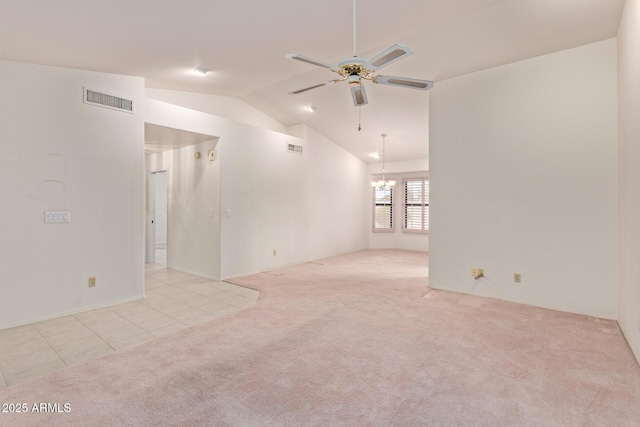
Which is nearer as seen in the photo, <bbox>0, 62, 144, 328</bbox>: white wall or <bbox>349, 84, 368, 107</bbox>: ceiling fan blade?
<bbox>349, 84, 368, 107</bbox>: ceiling fan blade

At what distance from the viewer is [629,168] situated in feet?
9.84

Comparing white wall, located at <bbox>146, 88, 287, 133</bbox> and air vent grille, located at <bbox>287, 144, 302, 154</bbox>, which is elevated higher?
white wall, located at <bbox>146, 88, 287, 133</bbox>

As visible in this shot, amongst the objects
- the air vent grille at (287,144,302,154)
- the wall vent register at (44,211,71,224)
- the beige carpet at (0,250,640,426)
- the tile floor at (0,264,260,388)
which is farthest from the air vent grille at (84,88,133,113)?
the air vent grille at (287,144,302,154)

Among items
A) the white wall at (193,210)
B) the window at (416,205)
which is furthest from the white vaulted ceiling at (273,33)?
the window at (416,205)

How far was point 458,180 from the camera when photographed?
185 inches

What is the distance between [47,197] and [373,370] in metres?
3.94

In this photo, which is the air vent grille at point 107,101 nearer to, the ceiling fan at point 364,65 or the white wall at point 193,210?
the white wall at point 193,210

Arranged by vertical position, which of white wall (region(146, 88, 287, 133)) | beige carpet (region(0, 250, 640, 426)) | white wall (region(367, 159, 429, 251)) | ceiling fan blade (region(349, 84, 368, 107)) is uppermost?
white wall (region(146, 88, 287, 133))

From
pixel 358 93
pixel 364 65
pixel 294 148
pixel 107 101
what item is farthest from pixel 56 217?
pixel 294 148

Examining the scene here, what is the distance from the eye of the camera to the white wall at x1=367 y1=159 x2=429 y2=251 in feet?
30.5

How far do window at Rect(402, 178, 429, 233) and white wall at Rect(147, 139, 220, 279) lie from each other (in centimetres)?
603

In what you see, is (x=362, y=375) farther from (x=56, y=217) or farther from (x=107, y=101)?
(x=107, y=101)

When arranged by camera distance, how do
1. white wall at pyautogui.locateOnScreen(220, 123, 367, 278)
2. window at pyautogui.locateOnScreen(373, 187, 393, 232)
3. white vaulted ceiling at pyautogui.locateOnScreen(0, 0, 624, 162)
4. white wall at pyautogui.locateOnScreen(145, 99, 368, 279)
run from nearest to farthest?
white vaulted ceiling at pyautogui.locateOnScreen(0, 0, 624, 162)
white wall at pyautogui.locateOnScreen(145, 99, 368, 279)
white wall at pyautogui.locateOnScreen(220, 123, 367, 278)
window at pyautogui.locateOnScreen(373, 187, 393, 232)

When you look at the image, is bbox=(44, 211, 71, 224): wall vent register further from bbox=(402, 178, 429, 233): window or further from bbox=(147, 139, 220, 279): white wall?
bbox=(402, 178, 429, 233): window
